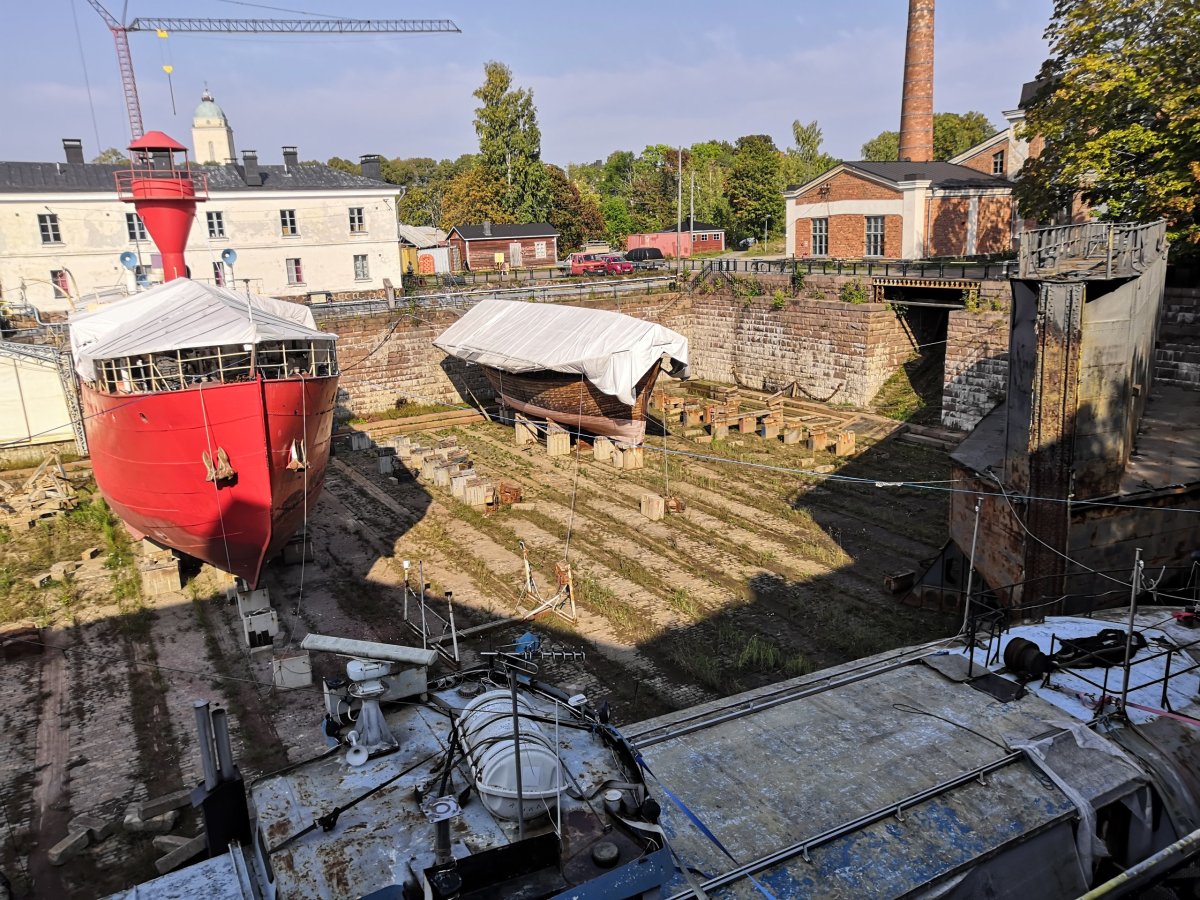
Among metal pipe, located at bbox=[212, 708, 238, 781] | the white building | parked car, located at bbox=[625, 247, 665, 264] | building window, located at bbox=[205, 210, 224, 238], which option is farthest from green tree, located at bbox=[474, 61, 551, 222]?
metal pipe, located at bbox=[212, 708, 238, 781]

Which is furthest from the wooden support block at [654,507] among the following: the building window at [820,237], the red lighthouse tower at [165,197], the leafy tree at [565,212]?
the leafy tree at [565,212]

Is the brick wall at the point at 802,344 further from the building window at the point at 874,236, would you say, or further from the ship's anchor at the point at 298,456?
the ship's anchor at the point at 298,456

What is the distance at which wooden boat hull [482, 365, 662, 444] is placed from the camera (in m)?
22.2

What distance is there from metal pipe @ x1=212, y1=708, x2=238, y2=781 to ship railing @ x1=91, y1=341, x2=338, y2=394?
338 inches

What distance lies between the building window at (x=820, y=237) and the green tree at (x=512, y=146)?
2714cm

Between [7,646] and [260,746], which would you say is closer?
[260,746]

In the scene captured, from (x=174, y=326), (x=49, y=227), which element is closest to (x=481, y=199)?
(x=49, y=227)

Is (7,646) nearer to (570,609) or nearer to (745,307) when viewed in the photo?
(570,609)

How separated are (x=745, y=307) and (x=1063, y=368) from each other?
21.5 metres

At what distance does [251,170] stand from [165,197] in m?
21.2

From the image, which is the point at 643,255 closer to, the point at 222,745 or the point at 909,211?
the point at 909,211

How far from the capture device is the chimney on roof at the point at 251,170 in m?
38.2

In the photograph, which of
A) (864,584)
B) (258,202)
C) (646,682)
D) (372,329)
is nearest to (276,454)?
(646,682)

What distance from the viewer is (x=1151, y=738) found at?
6.84 m
